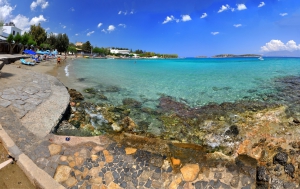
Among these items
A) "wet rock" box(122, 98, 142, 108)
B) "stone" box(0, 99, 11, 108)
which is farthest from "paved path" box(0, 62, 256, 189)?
"wet rock" box(122, 98, 142, 108)

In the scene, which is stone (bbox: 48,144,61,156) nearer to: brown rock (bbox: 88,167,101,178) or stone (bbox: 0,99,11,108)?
brown rock (bbox: 88,167,101,178)

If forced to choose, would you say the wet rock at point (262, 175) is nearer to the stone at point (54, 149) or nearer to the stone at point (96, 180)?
the stone at point (96, 180)

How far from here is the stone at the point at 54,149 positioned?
4721 mm

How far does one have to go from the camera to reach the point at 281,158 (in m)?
5.11

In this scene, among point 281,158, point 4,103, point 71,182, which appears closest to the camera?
point 71,182

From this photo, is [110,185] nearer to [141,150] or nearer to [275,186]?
[141,150]

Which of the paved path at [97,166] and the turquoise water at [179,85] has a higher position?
the turquoise water at [179,85]

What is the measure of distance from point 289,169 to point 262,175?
89 centimetres

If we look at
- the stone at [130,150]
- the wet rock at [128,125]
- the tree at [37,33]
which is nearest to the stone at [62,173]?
the stone at [130,150]

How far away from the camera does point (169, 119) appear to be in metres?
8.92

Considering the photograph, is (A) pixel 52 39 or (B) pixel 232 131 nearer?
(B) pixel 232 131

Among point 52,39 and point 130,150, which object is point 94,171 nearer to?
point 130,150

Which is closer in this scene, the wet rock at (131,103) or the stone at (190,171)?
the stone at (190,171)

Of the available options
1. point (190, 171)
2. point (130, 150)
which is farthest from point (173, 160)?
point (130, 150)
